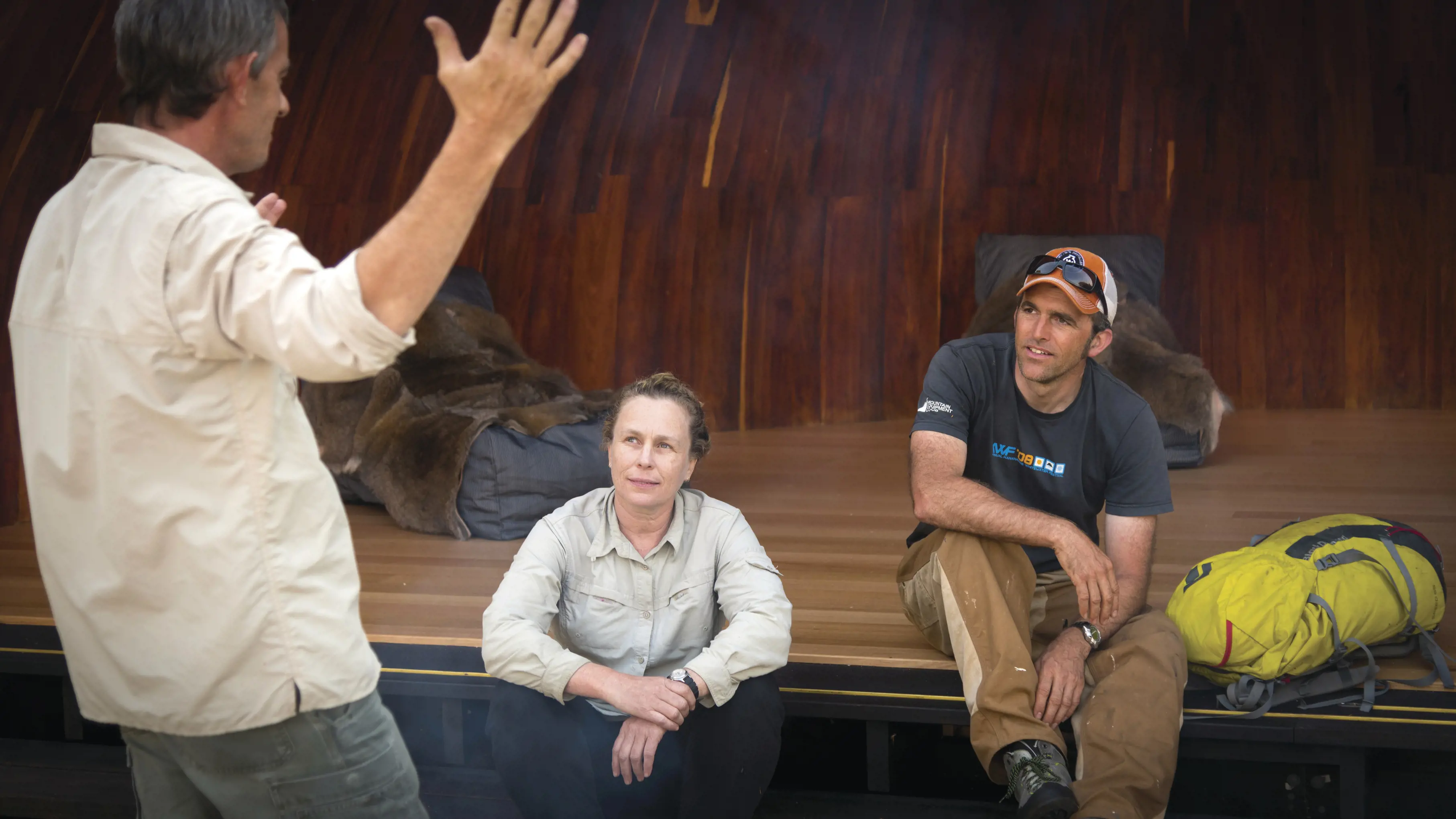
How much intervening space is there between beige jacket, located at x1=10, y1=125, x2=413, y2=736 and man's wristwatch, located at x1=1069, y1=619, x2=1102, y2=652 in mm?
1382

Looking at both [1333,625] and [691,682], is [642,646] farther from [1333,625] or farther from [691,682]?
[1333,625]

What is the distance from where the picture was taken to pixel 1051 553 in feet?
8.18

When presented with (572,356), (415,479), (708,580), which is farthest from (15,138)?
(708,580)

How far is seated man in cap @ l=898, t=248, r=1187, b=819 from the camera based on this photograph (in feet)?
6.81

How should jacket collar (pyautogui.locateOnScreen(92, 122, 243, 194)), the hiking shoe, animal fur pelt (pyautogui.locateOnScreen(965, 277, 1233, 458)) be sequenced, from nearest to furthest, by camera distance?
jacket collar (pyautogui.locateOnScreen(92, 122, 243, 194)) < the hiking shoe < animal fur pelt (pyautogui.locateOnScreen(965, 277, 1233, 458))

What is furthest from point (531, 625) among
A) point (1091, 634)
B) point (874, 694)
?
point (1091, 634)

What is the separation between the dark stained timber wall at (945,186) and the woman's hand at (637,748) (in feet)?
10.9

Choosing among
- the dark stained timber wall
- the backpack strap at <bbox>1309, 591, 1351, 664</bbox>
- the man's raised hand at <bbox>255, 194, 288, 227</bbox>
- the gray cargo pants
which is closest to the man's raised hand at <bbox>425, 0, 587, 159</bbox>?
the man's raised hand at <bbox>255, 194, 288, 227</bbox>

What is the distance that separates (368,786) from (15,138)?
10.4ft

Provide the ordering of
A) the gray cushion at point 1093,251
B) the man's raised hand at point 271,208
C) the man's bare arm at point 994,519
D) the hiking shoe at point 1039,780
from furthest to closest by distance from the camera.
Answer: the gray cushion at point 1093,251, the man's bare arm at point 994,519, the hiking shoe at point 1039,780, the man's raised hand at point 271,208

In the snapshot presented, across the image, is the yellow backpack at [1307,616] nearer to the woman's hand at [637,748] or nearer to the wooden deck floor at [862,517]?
the wooden deck floor at [862,517]

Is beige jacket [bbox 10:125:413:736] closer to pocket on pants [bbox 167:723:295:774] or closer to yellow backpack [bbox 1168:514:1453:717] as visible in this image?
pocket on pants [bbox 167:723:295:774]

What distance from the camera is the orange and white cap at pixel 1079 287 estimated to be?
2.35 m

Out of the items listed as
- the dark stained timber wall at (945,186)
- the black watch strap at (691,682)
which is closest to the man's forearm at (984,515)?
the black watch strap at (691,682)
